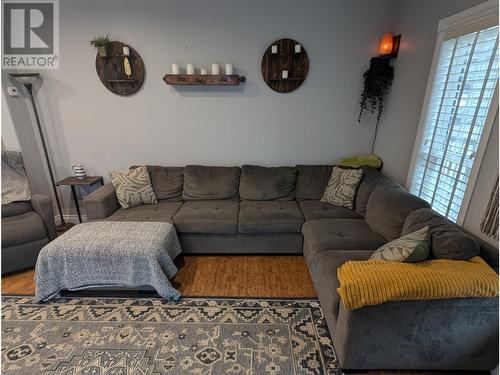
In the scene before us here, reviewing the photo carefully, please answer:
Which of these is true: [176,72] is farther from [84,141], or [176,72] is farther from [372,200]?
[372,200]

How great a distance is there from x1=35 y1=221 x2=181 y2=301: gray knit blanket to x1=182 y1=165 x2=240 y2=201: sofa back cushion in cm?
95

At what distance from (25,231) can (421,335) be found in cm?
318

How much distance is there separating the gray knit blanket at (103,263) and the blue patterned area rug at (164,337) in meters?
0.15

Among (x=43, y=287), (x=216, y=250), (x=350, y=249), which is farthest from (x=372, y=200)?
(x=43, y=287)

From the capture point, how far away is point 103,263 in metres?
2.02

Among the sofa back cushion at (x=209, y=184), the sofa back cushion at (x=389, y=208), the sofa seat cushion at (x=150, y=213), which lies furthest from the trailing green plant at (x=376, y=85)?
the sofa seat cushion at (x=150, y=213)

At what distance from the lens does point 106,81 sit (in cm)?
295

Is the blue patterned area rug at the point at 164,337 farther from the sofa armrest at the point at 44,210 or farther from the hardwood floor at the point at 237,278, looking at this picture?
the sofa armrest at the point at 44,210

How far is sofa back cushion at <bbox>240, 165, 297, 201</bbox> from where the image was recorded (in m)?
2.99

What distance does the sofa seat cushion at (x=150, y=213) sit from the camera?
259 cm

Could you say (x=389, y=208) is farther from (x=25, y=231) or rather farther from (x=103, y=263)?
(x=25, y=231)

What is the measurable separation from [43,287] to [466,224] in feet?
10.3

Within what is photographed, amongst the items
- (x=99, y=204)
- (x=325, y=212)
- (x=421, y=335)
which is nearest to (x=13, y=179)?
(x=99, y=204)

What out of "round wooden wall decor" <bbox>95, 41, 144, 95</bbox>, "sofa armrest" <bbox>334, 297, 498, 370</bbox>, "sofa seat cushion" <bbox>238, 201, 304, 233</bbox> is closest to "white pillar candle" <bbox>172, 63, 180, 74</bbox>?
"round wooden wall decor" <bbox>95, 41, 144, 95</bbox>
